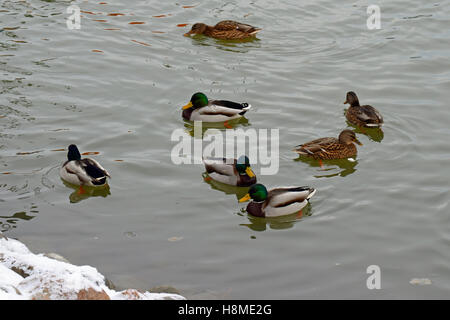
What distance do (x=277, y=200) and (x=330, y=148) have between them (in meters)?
1.95

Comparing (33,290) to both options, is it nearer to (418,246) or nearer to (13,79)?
(418,246)

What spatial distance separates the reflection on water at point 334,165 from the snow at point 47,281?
467cm

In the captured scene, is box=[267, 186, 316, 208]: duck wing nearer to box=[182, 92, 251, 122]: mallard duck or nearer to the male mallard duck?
box=[182, 92, 251, 122]: mallard duck

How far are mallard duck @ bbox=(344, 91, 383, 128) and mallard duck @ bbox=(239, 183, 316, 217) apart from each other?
2.82 meters

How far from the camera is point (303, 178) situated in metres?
11.5

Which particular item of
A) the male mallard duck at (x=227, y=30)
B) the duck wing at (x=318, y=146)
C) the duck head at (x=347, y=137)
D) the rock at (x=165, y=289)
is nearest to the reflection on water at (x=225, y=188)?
the duck wing at (x=318, y=146)

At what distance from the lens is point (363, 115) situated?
1294 centimetres

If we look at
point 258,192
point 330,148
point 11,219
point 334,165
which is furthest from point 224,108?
point 11,219

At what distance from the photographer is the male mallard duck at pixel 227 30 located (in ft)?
54.1

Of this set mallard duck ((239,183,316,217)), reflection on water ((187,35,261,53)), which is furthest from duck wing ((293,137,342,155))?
reflection on water ((187,35,261,53))

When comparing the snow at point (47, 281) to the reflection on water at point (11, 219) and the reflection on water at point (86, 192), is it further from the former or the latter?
the reflection on water at point (86, 192)

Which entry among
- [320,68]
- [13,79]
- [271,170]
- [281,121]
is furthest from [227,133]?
[13,79]
